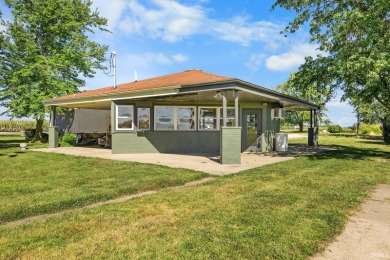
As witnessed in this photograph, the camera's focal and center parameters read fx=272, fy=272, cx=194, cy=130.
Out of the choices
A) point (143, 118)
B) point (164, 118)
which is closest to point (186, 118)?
point (164, 118)

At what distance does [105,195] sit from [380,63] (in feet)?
34.1

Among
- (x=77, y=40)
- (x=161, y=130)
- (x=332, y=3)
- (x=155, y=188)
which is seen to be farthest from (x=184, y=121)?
(x=77, y=40)

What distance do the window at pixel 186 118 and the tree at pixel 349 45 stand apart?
5660 millimetres

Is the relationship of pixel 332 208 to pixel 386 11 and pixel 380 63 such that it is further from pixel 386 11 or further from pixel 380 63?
pixel 386 11

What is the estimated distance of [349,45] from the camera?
12.0 m

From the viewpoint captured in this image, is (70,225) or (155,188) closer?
(70,225)

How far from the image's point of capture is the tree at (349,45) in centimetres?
1067

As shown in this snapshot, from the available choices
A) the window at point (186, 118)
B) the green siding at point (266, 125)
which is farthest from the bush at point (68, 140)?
the green siding at point (266, 125)

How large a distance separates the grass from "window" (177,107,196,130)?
8.73 m

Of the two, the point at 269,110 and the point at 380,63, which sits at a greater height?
the point at 380,63

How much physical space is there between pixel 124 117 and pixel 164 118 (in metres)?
2.09

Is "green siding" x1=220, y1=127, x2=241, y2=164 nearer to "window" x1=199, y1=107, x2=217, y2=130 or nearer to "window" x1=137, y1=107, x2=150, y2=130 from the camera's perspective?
"window" x1=199, y1=107, x2=217, y2=130

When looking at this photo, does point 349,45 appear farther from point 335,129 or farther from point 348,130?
point 348,130

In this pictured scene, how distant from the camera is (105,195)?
5621mm
